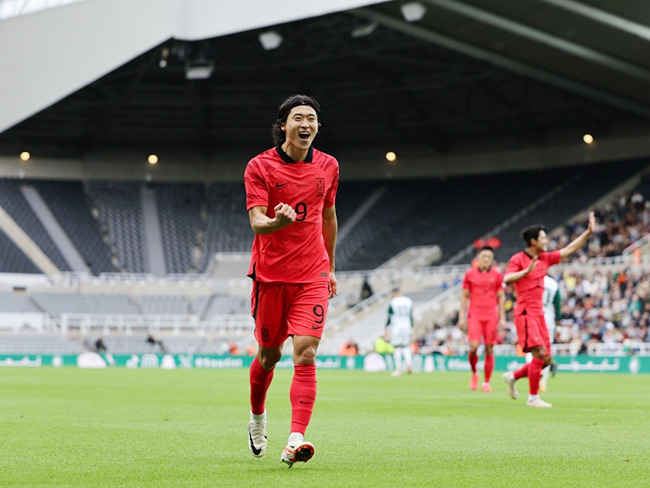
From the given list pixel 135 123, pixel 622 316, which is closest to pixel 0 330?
pixel 135 123

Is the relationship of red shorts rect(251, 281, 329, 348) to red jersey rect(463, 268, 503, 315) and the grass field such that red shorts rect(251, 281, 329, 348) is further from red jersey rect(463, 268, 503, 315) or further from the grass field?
red jersey rect(463, 268, 503, 315)

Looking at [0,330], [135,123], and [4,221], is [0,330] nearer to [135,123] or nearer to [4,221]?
[4,221]

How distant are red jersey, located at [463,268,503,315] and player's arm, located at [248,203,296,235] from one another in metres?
12.1

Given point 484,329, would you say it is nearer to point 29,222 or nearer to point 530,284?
point 530,284

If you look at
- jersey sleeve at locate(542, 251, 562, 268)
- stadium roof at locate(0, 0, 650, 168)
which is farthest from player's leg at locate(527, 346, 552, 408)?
stadium roof at locate(0, 0, 650, 168)

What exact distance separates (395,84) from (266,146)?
39.5 ft

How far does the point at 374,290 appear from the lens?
1976 inches

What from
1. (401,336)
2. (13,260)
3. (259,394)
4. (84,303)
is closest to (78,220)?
(13,260)

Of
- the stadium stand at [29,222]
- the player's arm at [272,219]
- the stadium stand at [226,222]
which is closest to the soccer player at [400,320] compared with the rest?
the player's arm at [272,219]

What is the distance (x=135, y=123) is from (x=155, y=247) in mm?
6877

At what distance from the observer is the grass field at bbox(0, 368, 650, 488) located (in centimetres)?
662

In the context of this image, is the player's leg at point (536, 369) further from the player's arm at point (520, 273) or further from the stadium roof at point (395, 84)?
the stadium roof at point (395, 84)

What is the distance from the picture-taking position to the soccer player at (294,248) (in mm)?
7398

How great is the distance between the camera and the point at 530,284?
→ 1440cm
